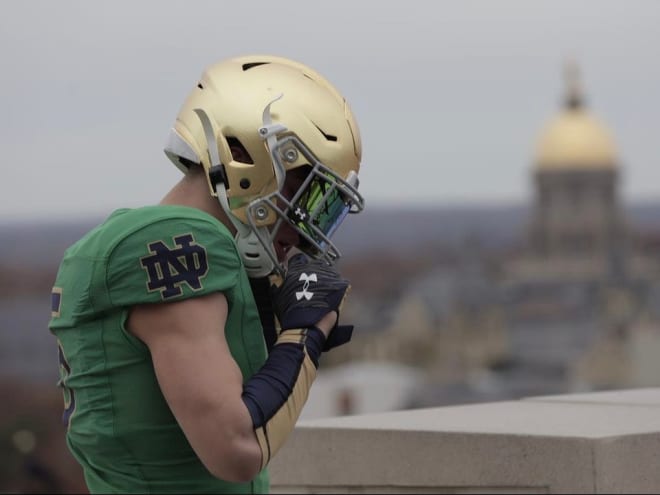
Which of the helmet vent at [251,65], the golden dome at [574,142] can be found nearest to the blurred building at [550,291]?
the golden dome at [574,142]

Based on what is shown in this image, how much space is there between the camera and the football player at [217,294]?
286 cm

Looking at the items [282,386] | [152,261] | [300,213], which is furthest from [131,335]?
[300,213]

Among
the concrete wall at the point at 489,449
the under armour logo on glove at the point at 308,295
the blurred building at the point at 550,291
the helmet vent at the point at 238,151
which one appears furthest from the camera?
the blurred building at the point at 550,291

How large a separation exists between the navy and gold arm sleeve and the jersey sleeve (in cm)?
13

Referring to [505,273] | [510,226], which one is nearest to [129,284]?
[505,273]

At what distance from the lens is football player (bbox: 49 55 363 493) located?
9.37ft

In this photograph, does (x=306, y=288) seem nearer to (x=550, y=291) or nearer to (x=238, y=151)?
(x=238, y=151)

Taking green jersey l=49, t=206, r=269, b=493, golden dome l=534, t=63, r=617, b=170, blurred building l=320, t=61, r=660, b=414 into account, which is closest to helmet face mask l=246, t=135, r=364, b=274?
green jersey l=49, t=206, r=269, b=493

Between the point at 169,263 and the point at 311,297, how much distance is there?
0.27 metres

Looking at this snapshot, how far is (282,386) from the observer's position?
2924mm

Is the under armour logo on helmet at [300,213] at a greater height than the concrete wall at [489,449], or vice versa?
the under armour logo on helmet at [300,213]

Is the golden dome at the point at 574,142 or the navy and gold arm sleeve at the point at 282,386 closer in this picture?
the navy and gold arm sleeve at the point at 282,386

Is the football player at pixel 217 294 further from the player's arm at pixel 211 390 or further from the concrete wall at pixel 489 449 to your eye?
the concrete wall at pixel 489 449

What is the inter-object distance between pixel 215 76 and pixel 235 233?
0.25 m
